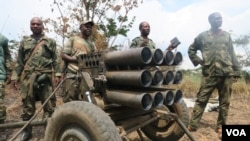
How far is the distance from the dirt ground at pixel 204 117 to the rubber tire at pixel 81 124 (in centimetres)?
118

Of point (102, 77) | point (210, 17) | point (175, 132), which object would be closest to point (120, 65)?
point (102, 77)

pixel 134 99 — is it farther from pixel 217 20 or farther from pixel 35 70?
pixel 217 20

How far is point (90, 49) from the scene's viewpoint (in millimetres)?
5914

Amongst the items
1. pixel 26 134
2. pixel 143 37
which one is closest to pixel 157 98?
pixel 26 134

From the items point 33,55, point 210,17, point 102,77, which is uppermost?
point 210,17

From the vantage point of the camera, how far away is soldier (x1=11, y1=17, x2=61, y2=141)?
6051 millimetres

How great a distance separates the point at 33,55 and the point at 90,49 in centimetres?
96

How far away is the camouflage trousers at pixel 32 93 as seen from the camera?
6.03 metres

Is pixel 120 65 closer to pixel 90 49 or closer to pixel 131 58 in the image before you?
pixel 131 58

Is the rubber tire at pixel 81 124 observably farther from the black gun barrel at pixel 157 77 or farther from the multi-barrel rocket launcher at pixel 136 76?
the black gun barrel at pixel 157 77

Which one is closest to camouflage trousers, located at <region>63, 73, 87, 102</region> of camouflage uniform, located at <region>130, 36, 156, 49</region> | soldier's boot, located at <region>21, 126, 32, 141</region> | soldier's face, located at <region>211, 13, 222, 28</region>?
soldier's boot, located at <region>21, 126, 32, 141</region>

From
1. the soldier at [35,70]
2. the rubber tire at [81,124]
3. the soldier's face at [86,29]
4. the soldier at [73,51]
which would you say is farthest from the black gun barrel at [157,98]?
the soldier at [35,70]

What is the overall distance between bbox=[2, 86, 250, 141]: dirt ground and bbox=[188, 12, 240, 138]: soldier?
229 mm

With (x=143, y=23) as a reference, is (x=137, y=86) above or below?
below
